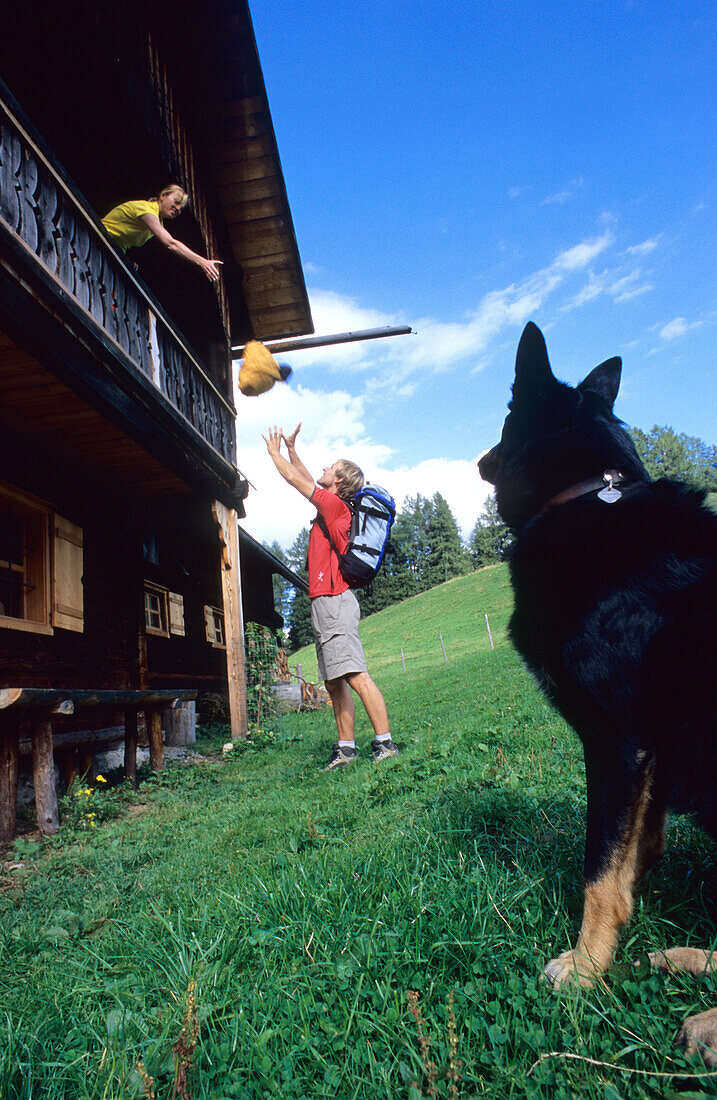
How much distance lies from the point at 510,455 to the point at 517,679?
7570mm

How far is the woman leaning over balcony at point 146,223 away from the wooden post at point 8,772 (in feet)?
14.1

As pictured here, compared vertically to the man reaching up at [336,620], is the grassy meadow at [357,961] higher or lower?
lower

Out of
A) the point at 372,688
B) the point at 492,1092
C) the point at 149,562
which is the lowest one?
the point at 492,1092

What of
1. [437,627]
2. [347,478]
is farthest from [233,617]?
[437,627]

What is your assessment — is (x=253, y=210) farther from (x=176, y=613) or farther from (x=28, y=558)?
(x=176, y=613)

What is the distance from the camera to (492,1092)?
1149 millimetres

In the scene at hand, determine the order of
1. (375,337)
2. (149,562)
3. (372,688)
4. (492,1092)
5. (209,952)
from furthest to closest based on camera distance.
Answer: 1. (375,337)
2. (149,562)
3. (372,688)
4. (209,952)
5. (492,1092)

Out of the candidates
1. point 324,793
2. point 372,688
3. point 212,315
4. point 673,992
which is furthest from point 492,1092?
point 212,315

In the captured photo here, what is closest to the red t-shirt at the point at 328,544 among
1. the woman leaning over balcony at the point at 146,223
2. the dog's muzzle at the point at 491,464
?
the dog's muzzle at the point at 491,464

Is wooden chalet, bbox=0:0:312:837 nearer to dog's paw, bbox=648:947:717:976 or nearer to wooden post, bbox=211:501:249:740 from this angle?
wooden post, bbox=211:501:249:740

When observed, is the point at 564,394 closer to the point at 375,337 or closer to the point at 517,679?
the point at 517,679

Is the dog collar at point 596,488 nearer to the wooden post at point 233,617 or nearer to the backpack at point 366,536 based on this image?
the backpack at point 366,536

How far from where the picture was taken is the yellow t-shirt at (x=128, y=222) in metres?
5.51

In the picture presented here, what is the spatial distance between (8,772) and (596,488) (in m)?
4.38
